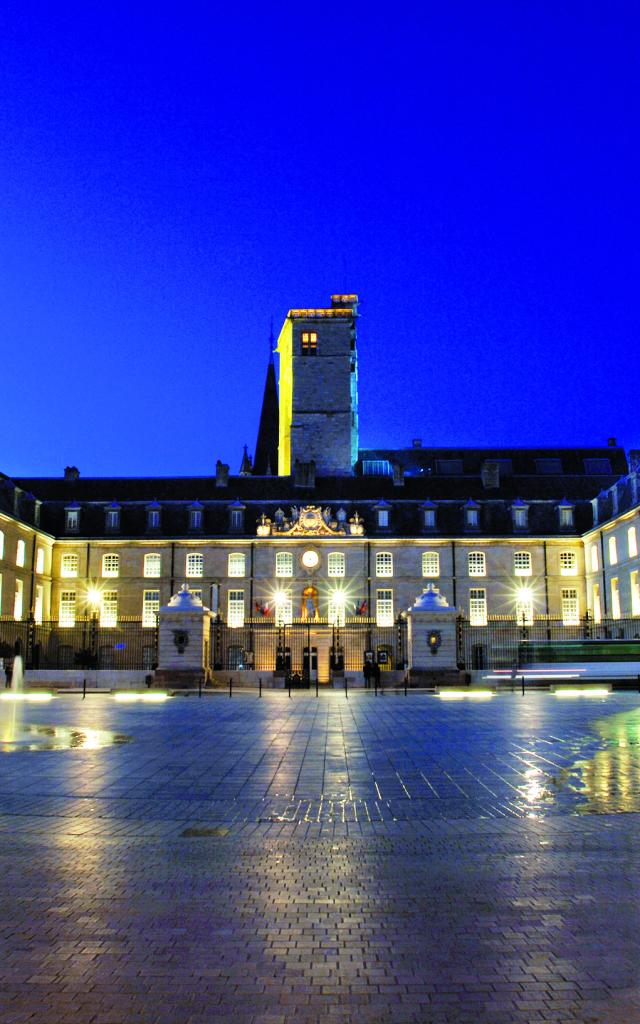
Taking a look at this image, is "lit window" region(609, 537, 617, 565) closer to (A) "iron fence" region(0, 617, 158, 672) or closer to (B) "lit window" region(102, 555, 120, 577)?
(A) "iron fence" region(0, 617, 158, 672)

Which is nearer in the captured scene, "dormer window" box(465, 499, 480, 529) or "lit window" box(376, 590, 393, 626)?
"lit window" box(376, 590, 393, 626)

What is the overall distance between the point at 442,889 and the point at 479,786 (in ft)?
14.7

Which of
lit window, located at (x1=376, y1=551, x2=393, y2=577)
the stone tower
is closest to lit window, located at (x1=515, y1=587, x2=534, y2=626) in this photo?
lit window, located at (x1=376, y1=551, x2=393, y2=577)

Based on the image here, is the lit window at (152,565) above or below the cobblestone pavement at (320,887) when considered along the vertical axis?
above

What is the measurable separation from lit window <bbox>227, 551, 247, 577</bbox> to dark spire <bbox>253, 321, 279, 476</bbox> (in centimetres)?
3254

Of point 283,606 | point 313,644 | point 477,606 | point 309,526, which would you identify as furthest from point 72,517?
point 477,606

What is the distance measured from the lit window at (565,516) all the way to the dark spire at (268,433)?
38.2 meters

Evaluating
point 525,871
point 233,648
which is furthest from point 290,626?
point 525,871

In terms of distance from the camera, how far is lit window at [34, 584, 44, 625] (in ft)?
192

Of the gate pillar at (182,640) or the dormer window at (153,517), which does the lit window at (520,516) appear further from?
the gate pillar at (182,640)

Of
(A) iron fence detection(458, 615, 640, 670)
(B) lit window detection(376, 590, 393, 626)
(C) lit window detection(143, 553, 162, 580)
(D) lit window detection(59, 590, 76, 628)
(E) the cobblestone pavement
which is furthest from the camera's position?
(C) lit window detection(143, 553, 162, 580)

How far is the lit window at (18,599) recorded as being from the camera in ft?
181

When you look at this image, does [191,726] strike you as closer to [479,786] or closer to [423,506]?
[479,786]

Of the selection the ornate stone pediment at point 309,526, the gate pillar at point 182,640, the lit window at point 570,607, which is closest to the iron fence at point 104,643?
the ornate stone pediment at point 309,526
